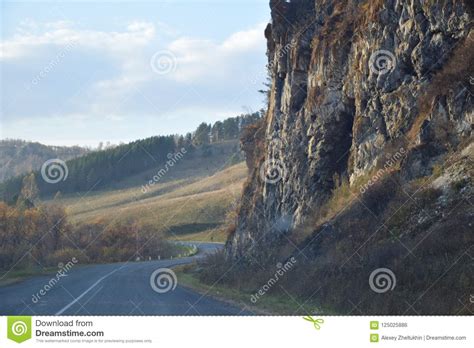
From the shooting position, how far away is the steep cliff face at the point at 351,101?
1873 centimetres

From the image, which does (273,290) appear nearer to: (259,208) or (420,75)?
(420,75)

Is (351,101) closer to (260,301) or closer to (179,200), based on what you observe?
(260,301)

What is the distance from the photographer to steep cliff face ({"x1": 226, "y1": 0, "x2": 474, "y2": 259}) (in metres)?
18.7

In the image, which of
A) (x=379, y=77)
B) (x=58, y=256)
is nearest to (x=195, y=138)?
(x=58, y=256)

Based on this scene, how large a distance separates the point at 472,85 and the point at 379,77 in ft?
16.4

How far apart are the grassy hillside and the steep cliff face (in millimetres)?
24286

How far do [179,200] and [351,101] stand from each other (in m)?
86.5
